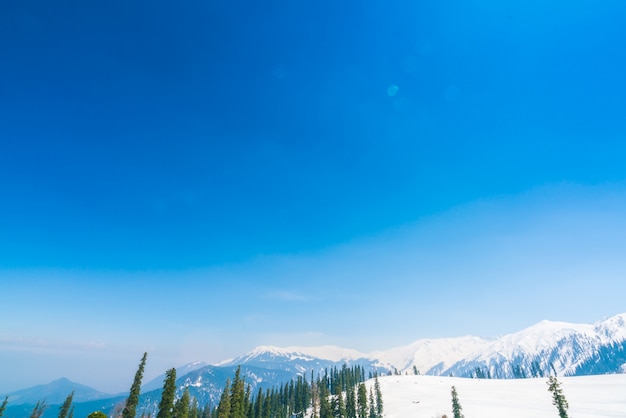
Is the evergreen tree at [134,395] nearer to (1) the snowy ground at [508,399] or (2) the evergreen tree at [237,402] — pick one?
(2) the evergreen tree at [237,402]

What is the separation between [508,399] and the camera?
120562 mm

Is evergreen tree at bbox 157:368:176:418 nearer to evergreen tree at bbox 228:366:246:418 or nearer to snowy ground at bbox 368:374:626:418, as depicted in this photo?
evergreen tree at bbox 228:366:246:418

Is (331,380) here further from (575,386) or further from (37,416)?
(37,416)

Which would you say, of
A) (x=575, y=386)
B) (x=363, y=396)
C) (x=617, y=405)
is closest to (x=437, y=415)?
(x=363, y=396)

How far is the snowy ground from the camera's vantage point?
318ft

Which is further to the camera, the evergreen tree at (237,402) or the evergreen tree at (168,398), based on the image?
the evergreen tree at (237,402)

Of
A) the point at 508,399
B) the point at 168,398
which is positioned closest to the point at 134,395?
the point at 168,398

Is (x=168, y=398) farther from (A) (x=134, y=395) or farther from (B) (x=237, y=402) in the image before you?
(B) (x=237, y=402)

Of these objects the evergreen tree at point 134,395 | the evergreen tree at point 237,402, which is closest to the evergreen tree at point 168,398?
the evergreen tree at point 134,395

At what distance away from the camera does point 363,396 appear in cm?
10050

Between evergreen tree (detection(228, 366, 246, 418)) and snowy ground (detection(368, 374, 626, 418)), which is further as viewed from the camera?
snowy ground (detection(368, 374, 626, 418))

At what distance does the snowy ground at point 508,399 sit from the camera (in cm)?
9700

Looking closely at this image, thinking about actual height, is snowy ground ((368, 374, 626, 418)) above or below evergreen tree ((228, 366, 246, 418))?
below

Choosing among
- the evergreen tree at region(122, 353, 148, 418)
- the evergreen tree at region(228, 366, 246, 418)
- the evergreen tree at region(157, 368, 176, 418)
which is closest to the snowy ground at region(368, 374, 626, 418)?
the evergreen tree at region(228, 366, 246, 418)
